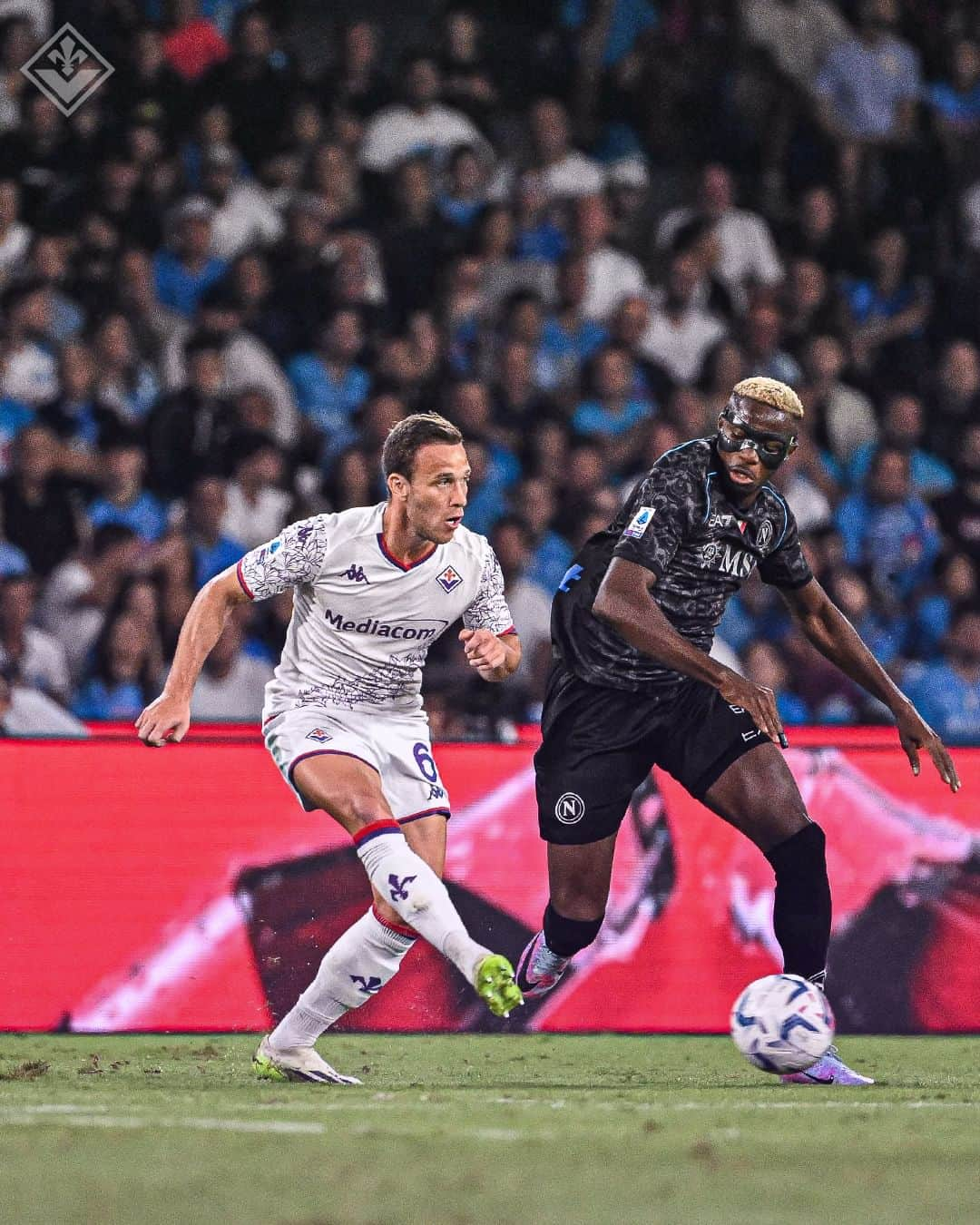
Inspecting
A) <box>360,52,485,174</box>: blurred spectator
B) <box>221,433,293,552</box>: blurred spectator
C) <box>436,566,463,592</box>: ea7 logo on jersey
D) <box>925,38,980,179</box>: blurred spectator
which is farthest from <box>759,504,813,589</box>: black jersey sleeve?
<box>925,38,980,179</box>: blurred spectator

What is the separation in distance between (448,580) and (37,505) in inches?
187

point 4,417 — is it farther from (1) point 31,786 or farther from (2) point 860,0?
(2) point 860,0

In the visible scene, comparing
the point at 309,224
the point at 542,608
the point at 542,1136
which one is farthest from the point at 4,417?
the point at 542,1136

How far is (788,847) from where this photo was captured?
6.33 m

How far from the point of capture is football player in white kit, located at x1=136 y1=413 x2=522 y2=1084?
20.5 ft

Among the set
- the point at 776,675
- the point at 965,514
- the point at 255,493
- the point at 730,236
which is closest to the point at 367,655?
the point at 255,493

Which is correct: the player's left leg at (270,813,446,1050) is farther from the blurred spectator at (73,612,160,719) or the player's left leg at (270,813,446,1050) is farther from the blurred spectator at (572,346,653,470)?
the blurred spectator at (572,346,653,470)

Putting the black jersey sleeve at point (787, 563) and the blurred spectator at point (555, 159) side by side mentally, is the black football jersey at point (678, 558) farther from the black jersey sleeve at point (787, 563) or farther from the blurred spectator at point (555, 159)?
the blurred spectator at point (555, 159)

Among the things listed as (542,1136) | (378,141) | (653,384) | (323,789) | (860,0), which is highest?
(860,0)

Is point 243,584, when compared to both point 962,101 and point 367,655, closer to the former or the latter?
point 367,655

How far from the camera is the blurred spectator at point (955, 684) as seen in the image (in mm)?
11133

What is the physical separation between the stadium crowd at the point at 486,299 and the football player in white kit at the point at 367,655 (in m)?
2.94

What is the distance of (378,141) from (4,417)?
3454mm

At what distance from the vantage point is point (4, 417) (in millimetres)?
11094
